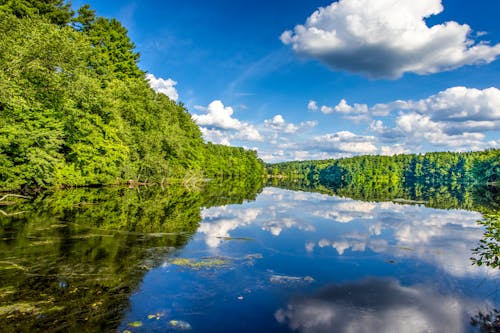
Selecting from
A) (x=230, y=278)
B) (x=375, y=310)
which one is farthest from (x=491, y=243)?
(x=230, y=278)

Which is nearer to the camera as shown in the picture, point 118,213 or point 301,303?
point 301,303

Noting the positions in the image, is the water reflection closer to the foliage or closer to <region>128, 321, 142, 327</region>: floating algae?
the foliage

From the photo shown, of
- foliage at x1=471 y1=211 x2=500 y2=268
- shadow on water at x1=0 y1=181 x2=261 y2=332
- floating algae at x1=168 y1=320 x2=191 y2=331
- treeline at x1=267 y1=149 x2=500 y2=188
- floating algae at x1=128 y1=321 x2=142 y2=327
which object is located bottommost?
floating algae at x1=168 y1=320 x2=191 y2=331

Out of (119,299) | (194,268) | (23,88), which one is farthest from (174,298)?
(23,88)

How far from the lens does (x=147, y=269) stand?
1024cm

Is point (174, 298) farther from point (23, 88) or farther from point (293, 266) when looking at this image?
point (23, 88)

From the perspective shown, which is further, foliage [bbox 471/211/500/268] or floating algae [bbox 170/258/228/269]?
floating algae [bbox 170/258/228/269]

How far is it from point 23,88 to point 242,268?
22.5 meters

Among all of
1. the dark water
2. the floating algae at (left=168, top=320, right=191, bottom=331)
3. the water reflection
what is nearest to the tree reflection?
the dark water

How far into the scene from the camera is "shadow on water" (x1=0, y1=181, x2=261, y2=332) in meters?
6.72

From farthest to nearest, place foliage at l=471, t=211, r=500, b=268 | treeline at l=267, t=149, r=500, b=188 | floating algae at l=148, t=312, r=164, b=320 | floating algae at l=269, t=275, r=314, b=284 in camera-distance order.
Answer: treeline at l=267, t=149, r=500, b=188, floating algae at l=269, t=275, r=314, b=284, foliage at l=471, t=211, r=500, b=268, floating algae at l=148, t=312, r=164, b=320

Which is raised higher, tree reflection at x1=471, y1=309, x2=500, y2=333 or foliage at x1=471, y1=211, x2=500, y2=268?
foliage at x1=471, y1=211, x2=500, y2=268

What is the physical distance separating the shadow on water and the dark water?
41 millimetres

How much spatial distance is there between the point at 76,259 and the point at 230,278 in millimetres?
5257
